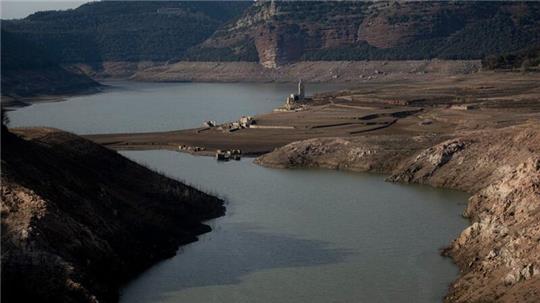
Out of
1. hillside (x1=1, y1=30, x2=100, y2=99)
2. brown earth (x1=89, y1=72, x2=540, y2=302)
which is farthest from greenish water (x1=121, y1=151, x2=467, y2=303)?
hillside (x1=1, y1=30, x2=100, y2=99)

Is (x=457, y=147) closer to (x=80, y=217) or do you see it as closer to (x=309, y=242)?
(x=309, y=242)

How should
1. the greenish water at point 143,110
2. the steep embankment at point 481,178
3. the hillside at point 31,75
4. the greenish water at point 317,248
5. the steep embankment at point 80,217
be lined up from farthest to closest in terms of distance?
the hillside at point 31,75 < the greenish water at point 143,110 < the greenish water at point 317,248 < the steep embankment at point 80,217 < the steep embankment at point 481,178

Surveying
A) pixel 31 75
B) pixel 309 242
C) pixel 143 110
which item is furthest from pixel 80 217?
pixel 31 75

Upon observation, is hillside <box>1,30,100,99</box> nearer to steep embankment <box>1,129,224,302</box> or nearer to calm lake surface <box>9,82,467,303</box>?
calm lake surface <box>9,82,467,303</box>

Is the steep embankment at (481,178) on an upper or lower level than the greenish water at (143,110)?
upper

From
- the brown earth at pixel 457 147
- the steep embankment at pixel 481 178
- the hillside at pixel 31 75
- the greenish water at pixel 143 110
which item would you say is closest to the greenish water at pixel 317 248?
the steep embankment at pixel 481 178

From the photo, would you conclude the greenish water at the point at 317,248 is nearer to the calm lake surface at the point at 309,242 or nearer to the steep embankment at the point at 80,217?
the calm lake surface at the point at 309,242

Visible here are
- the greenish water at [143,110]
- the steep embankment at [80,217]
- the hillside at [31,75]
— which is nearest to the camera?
the steep embankment at [80,217]

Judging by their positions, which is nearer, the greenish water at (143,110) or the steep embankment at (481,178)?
the steep embankment at (481,178)
